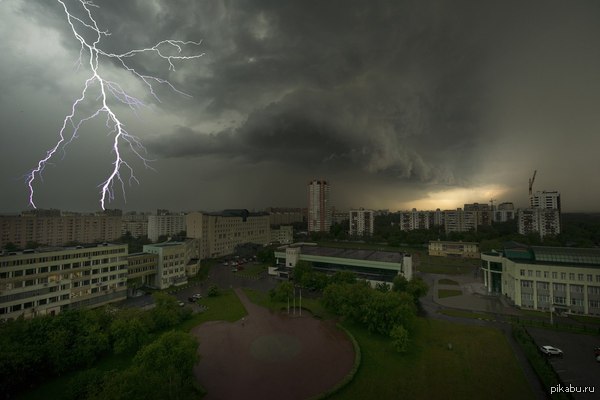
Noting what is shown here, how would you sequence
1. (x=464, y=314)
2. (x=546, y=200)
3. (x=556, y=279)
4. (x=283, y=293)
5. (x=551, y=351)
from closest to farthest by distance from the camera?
1. (x=551, y=351)
2. (x=464, y=314)
3. (x=556, y=279)
4. (x=283, y=293)
5. (x=546, y=200)

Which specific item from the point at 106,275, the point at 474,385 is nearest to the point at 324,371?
the point at 474,385

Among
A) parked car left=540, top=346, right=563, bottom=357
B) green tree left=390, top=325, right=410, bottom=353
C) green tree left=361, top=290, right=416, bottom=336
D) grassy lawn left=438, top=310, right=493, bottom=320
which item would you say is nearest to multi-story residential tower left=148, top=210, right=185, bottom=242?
green tree left=361, top=290, right=416, bottom=336

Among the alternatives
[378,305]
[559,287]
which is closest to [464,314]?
[559,287]

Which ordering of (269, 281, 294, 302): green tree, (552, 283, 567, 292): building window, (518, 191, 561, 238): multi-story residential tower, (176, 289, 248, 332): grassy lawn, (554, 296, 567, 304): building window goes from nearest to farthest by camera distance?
1. (176, 289, 248, 332): grassy lawn
2. (554, 296, 567, 304): building window
3. (552, 283, 567, 292): building window
4. (269, 281, 294, 302): green tree
5. (518, 191, 561, 238): multi-story residential tower

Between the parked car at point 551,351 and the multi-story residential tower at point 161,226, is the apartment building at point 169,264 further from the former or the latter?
the multi-story residential tower at point 161,226

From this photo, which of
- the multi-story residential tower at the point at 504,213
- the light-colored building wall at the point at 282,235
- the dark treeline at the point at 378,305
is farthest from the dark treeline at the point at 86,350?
the multi-story residential tower at the point at 504,213

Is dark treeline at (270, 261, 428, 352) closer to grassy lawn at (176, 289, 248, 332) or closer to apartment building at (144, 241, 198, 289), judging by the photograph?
grassy lawn at (176, 289, 248, 332)

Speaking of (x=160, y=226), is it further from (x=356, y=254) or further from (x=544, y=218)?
(x=544, y=218)
